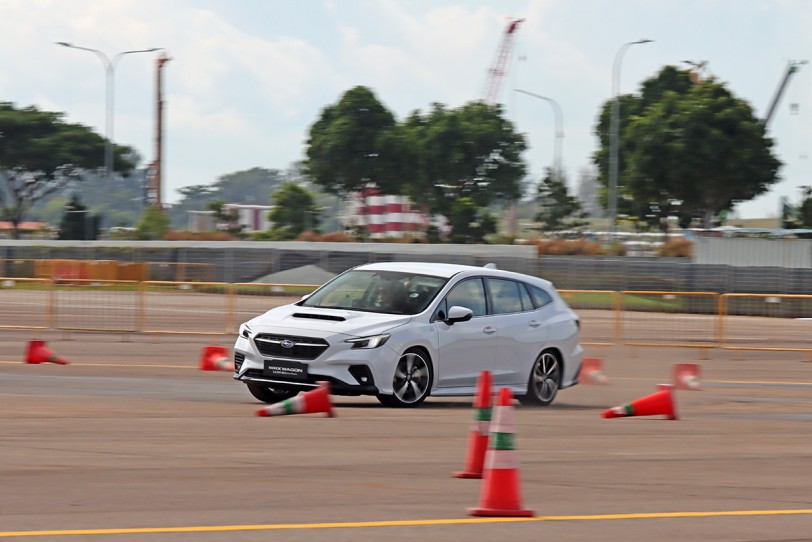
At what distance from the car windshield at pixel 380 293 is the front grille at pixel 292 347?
89 cm

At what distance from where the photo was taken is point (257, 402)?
13.7 m

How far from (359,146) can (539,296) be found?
7129 centimetres

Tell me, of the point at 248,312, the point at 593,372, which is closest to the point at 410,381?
the point at 593,372

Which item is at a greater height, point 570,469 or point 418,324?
point 418,324

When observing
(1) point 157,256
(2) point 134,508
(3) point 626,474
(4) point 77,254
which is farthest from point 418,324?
(4) point 77,254

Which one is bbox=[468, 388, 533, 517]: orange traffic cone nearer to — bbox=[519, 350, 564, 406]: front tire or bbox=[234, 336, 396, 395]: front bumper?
bbox=[234, 336, 396, 395]: front bumper

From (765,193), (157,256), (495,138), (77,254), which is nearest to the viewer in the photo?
(157,256)

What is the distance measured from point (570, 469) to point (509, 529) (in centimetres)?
247

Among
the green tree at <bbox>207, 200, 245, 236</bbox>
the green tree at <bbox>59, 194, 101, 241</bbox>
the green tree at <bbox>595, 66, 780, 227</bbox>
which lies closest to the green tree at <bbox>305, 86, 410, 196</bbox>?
the green tree at <bbox>207, 200, 245, 236</bbox>

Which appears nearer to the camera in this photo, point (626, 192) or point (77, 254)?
point (77, 254)

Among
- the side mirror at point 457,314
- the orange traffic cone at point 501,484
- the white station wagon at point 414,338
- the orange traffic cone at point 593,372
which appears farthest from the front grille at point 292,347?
the orange traffic cone at point 593,372

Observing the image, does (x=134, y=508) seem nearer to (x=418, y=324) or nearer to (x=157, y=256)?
(x=418, y=324)

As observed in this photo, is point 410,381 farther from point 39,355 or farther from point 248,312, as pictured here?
point 248,312

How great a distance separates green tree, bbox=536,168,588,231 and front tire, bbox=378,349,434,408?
236 ft
